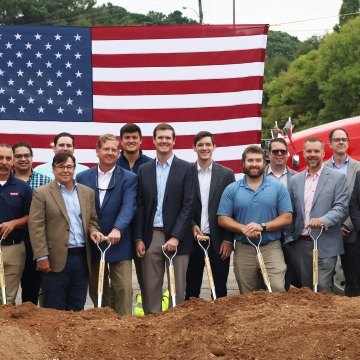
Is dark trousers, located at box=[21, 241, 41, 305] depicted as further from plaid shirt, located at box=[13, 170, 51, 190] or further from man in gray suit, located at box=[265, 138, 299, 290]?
man in gray suit, located at box=[265, 138, 299, 290]

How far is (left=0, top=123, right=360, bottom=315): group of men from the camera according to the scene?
980cm

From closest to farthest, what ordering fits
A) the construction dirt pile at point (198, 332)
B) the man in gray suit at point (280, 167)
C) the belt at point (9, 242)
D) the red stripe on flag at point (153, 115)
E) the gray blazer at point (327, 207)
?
the construction dirt pile at point (198, 332)
the belt at point (9, 242)
the gray blazer at point (327, 207)
the man in gray suit at point (280, 167)
the red stripe on flag at point (153, 115)

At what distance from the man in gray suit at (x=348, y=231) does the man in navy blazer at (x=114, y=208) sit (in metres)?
2.50

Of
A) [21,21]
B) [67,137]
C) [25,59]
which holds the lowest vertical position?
[67,137]

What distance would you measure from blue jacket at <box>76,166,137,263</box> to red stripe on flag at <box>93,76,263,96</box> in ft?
8.95

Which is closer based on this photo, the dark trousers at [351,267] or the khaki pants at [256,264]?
the khaki pants at [256,264]

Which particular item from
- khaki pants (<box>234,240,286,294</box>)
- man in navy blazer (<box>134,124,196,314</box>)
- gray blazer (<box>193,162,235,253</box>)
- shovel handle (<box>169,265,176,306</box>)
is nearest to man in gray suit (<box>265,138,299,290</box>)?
→ khaki pants (<box>234,240,286,294</box>)

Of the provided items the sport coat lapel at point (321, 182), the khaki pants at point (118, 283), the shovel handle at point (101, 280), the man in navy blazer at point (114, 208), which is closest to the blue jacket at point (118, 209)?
the man in navy blazer at point (114, 208)

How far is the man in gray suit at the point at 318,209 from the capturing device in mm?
10438

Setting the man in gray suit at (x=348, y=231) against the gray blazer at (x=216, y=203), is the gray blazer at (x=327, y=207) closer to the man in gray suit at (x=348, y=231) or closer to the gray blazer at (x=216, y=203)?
the man in gray suit at (x=348, y=231)

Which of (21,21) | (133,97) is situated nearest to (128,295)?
(133,97)

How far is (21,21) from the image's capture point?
252 ft

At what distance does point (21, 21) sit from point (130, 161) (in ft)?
224

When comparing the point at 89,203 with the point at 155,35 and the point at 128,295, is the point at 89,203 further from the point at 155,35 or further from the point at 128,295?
the point at 155,35
